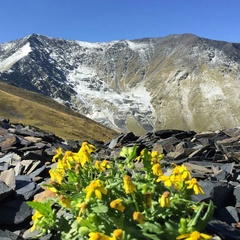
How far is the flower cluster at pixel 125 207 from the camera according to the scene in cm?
492

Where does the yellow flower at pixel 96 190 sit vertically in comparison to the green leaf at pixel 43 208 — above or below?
above

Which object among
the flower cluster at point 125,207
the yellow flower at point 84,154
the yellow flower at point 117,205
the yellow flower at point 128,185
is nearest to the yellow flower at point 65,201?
the flower cluster at point 125,207

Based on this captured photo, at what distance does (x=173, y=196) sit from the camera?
5887mm

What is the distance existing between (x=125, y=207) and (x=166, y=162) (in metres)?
4.57

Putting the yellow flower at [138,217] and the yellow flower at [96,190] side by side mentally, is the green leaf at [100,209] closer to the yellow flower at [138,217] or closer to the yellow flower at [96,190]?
the yellow flower at [96,190]

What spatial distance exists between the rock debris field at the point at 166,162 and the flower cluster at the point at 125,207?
1.10 meters

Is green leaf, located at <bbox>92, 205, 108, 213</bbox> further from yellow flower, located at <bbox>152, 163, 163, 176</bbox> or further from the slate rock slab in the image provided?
the slate rock slab

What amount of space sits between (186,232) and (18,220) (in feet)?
14.2

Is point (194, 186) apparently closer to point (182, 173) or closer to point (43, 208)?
point (182, 173)

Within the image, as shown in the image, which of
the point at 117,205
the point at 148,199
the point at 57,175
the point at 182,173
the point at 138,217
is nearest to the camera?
the point at 138,217

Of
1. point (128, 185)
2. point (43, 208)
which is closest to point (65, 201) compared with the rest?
point (43, 208)

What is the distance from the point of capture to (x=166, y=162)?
977 centimetres

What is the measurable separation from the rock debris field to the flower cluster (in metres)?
1.10

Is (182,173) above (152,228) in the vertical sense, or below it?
above
